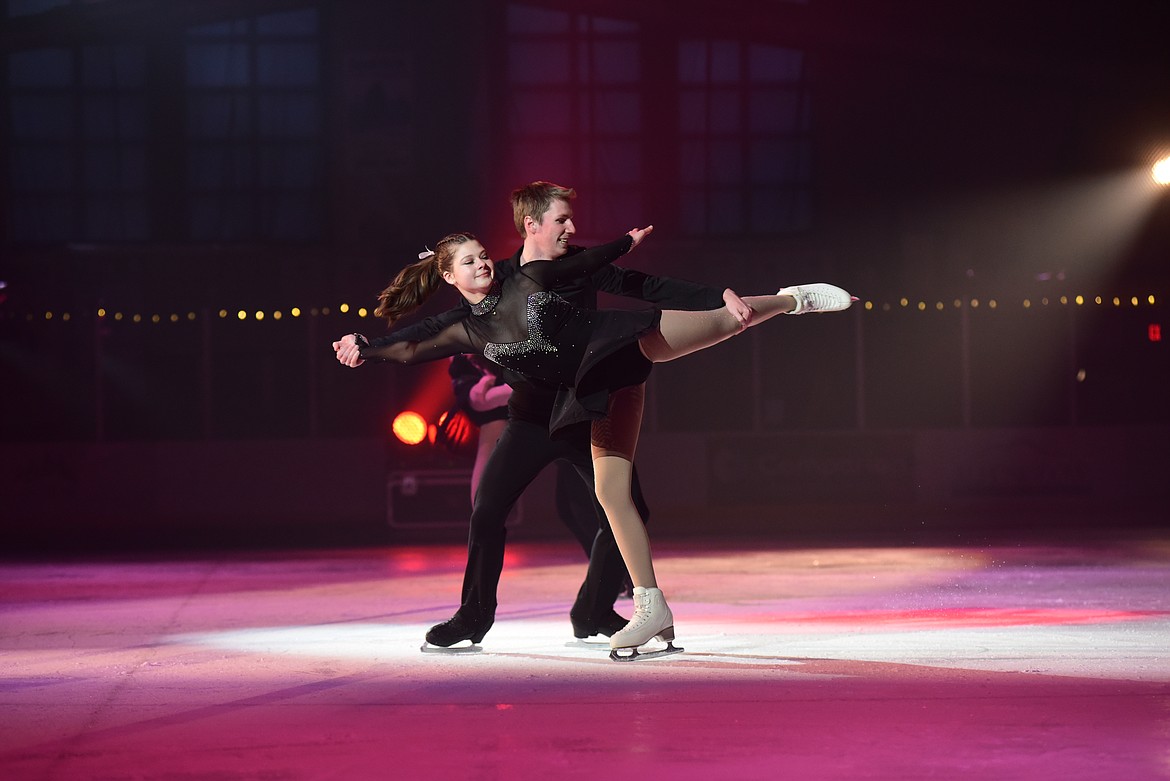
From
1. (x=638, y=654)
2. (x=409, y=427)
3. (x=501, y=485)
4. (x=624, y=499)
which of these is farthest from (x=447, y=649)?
(x=409, y=427)

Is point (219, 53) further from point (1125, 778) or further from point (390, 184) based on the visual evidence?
point (1125, 778)

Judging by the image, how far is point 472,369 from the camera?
7.64 metres

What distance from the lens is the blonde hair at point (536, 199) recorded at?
200 inches

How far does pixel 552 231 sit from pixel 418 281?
603 millimetres

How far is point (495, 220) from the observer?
19.2 m

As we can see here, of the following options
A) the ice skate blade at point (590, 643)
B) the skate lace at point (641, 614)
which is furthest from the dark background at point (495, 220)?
the skate lace at point (641, 614)

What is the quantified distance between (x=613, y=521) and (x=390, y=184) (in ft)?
48.8

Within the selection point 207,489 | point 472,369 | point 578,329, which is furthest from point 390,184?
point 578,329

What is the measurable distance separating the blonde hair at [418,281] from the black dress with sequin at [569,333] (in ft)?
0.84

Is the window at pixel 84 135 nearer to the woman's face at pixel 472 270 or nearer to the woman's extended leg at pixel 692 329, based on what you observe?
the woman's face at pixel 472 270

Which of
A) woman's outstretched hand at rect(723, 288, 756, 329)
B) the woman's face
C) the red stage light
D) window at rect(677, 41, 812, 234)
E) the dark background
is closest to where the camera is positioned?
woman's outstretched hand at rect(723, 288, 756, 329)

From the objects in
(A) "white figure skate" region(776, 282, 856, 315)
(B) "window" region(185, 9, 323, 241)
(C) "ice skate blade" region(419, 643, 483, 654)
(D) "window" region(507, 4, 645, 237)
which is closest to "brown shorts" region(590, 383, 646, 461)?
(A) "white figure skate" region(776, 282, 856, 315)

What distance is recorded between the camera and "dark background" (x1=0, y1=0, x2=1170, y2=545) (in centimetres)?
1791

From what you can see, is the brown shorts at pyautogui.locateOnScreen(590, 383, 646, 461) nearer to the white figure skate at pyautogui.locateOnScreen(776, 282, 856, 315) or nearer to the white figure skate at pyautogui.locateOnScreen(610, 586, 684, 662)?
the white figure skate at pyautogui.locateOnScreen(610, 586, 684, 662)
